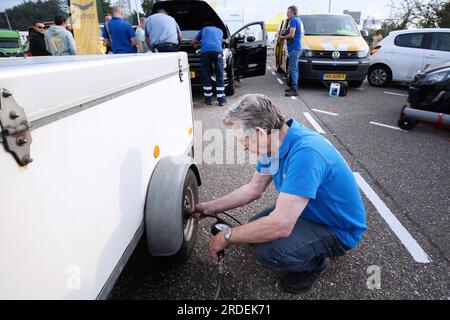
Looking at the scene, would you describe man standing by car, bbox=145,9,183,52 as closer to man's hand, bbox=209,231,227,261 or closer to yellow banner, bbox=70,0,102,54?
yellow banner, bbox=70,0,102,54

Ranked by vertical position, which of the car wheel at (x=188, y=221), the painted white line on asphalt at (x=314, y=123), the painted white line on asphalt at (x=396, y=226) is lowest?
the painted white line on asphalt at (x=396, y=226)

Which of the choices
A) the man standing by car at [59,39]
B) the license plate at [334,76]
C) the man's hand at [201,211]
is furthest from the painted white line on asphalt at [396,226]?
the man standing by car at [59,39]

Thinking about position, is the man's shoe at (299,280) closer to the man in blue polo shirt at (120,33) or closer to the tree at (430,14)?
the man in blue polo shirt at (120,33)

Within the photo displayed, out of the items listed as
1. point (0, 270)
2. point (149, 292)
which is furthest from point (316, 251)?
point (0, 270)

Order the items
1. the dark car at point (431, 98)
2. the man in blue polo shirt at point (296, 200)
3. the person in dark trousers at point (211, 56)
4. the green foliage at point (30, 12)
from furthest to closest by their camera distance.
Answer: the person in dark trousers at point (211, 56) → the dark car at point (431, 98) → the green foliage at point (30, 12) → the man in blue polo shirt at point (296, 200)

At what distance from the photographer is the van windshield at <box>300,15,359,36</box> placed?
7754mm

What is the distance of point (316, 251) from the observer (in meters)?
1.75

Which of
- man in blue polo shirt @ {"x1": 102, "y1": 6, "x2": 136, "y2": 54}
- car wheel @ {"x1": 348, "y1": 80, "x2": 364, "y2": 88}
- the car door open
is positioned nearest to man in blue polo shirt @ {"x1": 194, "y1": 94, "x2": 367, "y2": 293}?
man in blue polo shirt @ {"x1": 102, "y1": 6, "x2": 136, "y2": 54}

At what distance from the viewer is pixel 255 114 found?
155cm

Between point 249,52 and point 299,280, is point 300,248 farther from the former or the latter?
point 249,52

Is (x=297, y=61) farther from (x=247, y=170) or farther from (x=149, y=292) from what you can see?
(x=149, y=292)

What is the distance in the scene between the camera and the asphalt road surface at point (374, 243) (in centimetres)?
188

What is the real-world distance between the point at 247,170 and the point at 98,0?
25.2 feet

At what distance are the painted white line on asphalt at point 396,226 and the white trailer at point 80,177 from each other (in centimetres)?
179
